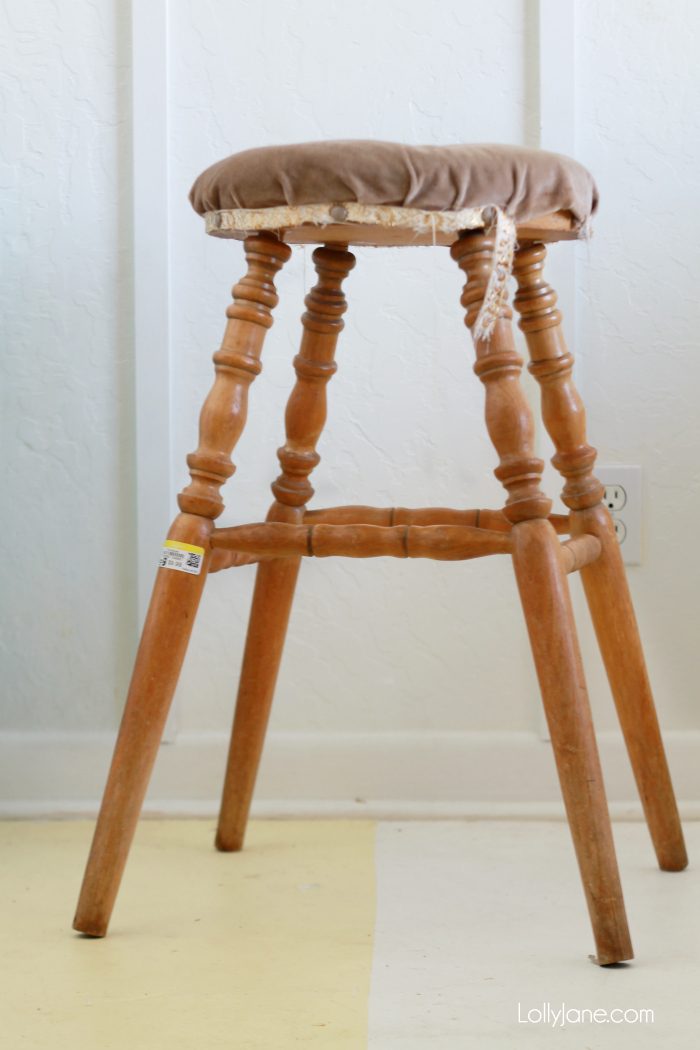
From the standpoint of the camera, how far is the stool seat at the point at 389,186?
77cm

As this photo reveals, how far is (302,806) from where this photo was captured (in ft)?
3.92

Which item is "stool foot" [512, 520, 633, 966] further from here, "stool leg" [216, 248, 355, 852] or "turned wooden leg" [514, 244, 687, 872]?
"stool leg" [216, 248, 355, 852]

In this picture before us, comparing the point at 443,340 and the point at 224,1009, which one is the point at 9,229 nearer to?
the point at 443,340

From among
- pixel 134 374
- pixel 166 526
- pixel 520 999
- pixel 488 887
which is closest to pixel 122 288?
pixel 134 374

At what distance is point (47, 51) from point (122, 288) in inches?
10.6

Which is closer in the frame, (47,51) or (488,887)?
(488,887)

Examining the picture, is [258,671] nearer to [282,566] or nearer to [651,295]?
[282,566]

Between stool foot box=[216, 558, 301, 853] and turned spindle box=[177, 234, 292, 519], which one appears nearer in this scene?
turned spindle box=[177, 234, 292, 519]

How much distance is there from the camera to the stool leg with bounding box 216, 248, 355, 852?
39.8 inches

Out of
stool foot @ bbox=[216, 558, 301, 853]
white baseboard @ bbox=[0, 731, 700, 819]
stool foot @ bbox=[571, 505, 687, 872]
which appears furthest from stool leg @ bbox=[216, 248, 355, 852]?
stool foot @ bbox=[571, 505, 687, 872]

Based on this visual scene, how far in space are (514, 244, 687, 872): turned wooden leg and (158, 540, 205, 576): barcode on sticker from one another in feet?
1.08

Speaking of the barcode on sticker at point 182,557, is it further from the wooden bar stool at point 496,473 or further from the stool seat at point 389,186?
the stool seat at point 389,186

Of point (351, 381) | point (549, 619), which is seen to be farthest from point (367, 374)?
point (549, 619)

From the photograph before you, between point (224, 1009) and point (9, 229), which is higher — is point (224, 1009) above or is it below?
below
